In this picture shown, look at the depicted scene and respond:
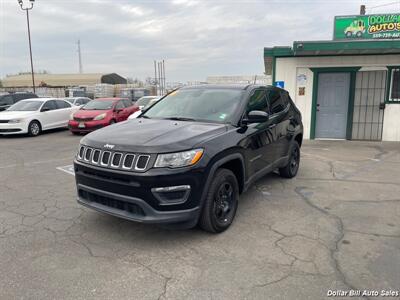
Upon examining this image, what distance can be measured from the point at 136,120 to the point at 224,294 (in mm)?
2614

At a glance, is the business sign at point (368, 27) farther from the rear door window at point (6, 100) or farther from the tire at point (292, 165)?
the rear door window at point (6, 100)

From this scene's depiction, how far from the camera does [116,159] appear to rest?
3365 millimetres

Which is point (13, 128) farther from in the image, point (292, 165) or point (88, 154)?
point (292, 165)

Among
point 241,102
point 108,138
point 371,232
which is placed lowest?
point 371,232

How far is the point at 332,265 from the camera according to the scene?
125 inches

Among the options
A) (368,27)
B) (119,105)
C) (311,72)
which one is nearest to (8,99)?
(119,105)

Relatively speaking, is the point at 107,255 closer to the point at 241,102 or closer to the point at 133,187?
the point at 133,187

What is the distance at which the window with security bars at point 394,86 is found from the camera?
33.7 feet

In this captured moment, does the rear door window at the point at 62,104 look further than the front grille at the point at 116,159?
Yes

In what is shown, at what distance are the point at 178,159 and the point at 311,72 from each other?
28.8 feet

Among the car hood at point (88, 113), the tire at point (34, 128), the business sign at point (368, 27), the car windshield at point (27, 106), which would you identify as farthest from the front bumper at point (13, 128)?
the business sign at point (368, 27)

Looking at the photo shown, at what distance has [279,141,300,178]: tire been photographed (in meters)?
6.09

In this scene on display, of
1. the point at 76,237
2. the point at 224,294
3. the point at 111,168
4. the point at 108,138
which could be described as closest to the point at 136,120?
the point at 108,138

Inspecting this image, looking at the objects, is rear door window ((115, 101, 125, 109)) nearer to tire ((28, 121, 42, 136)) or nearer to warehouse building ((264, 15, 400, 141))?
tire ((28, 121, 42, 136))
